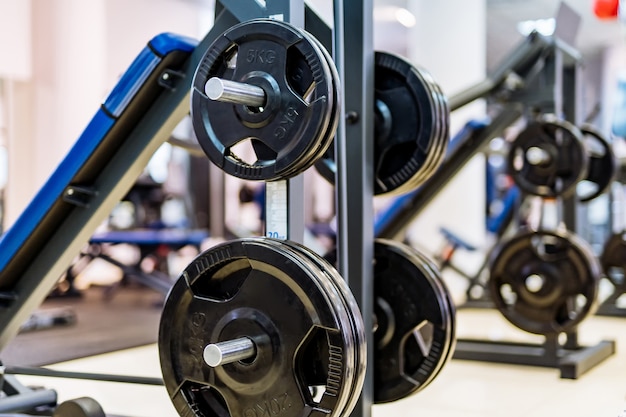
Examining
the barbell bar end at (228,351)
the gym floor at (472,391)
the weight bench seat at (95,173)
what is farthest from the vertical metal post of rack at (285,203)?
the gym floor at (472,391)

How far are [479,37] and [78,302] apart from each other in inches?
158

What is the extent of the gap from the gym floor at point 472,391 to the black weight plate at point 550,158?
2.63ft

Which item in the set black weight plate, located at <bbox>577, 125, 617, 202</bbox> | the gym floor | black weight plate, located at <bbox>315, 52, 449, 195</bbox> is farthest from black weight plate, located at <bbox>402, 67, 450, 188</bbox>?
black weight plate, located at <bbox>577, 125, 617, 202</bbox>

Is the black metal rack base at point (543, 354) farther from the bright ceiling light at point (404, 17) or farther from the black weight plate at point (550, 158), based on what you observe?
the bright ceiling light at point (404, 17)

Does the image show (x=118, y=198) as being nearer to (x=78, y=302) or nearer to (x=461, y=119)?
(x=78, y=302)

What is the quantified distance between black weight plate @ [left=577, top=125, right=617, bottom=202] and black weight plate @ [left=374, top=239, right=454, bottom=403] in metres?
2.07

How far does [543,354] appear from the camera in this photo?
3494mm

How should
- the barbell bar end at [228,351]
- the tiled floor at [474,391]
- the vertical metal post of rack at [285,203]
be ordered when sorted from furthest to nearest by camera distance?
the tiled floor at [474,391] < the vertical metal post of rack at [285,203] < the barbell bar end at [228,351]

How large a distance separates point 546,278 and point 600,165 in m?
0.85

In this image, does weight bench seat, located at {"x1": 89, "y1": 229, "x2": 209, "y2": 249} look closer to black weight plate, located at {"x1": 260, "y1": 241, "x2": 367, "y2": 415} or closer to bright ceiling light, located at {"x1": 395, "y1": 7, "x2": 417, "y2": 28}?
bright ceiling light, located at {"x1": 395, "y1": 7, "x2": 417, "y2": 28}

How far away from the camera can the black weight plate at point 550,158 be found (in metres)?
3.38

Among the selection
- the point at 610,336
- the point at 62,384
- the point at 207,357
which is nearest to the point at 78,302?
the point at 62,384

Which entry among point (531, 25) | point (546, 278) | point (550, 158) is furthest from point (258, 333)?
point (531, 25)

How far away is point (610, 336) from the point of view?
454 centimetres
